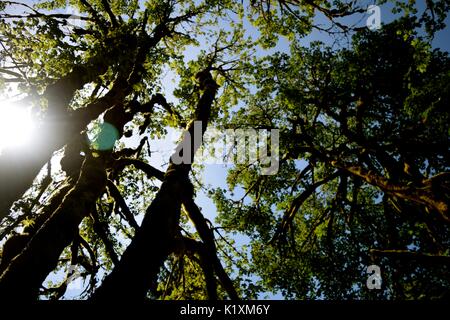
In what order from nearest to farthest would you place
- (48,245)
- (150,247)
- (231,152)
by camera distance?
1. (150,247)
2. (48,245)
3. (231,152)

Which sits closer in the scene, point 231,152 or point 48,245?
point 48,245

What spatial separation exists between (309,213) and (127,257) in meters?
13.4

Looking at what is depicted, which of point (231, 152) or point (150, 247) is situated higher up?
point (231, 152)

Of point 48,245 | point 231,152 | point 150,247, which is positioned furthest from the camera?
point 231,152

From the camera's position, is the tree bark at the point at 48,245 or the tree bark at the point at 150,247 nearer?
the tree bark at the point at 150,247

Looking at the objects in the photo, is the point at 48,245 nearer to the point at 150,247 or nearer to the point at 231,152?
the point at 150,247

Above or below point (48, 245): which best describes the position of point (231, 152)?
above

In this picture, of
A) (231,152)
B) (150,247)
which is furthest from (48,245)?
(231,152)

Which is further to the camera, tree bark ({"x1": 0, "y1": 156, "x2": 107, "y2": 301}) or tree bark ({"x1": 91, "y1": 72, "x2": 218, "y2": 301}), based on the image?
tree bark ({"x1": 0, "y1": 156, "x2": 107, "y2": 301})

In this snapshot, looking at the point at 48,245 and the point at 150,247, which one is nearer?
the point at 150,247
